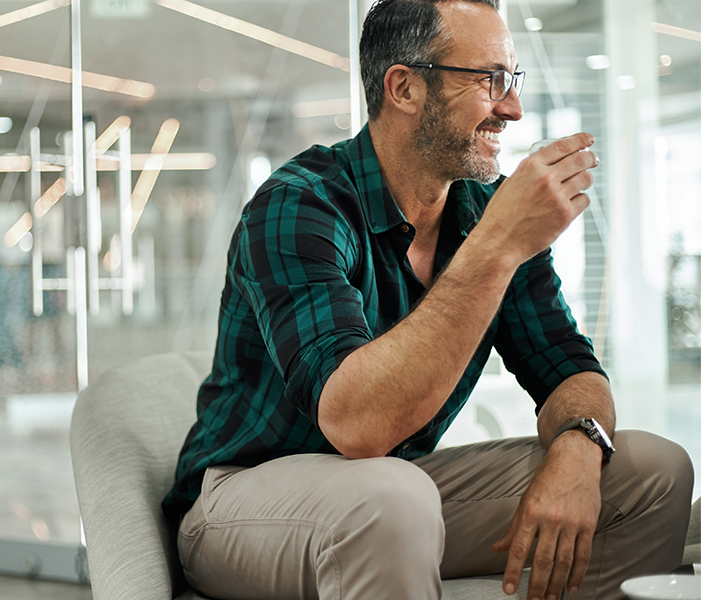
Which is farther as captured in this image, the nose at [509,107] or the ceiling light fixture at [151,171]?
the ceiling light fixture at [151,171]

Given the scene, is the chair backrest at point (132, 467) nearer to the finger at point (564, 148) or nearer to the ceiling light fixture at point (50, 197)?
the finger at point (564, 148)

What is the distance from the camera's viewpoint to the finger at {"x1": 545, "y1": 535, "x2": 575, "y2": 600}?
959 mm

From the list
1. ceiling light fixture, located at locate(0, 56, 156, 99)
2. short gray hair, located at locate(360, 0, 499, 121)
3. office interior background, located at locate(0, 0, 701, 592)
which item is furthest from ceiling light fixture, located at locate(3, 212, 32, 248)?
short gray hair, located at locate(360, 0, 499, 121)

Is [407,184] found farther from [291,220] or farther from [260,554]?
[260,554]

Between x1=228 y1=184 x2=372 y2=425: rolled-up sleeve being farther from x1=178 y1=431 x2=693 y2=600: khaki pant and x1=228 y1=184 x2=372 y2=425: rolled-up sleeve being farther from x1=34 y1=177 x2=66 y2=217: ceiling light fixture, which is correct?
x1=34 y1=177 x2=66 y2=217: ceiling light fixture

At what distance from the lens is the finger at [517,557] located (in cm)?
96

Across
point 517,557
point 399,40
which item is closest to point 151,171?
point 399,40

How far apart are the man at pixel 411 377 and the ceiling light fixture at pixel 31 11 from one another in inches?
68.8

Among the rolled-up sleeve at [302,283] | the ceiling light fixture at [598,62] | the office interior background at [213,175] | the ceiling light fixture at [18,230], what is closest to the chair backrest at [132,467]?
the rolled-up sleeve at [302,283]

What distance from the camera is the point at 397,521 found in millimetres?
774

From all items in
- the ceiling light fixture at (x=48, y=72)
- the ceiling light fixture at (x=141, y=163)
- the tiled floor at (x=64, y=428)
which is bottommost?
the tiled floor at (x=64, y=428)

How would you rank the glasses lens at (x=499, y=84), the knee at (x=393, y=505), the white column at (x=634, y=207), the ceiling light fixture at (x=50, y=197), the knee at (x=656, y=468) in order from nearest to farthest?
1. the knee at (x=393, y=505)
2. the knee at (x=656, y=468)
3. the glasses lens at (x=499, y=84)
4. the ceiling light fixture at (x=50, y=197)
5. the white column at (x=634, y=207)

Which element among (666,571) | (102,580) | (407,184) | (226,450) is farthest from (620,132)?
(102,580)

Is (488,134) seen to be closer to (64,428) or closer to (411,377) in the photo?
(411,377)
